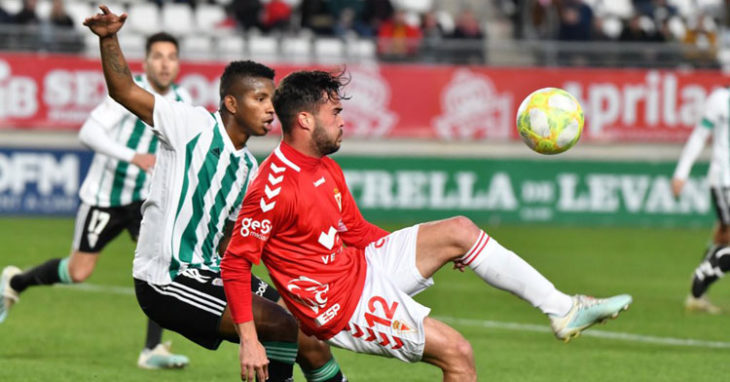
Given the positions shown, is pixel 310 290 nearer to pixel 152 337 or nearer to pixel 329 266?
pixel 329 266

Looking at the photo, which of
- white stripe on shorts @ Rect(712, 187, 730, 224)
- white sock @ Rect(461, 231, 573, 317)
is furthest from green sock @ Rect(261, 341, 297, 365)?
white stripe on shorts @ Rect(712, 187, 730, 224)

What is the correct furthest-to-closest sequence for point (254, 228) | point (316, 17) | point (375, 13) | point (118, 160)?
point (375, 13), point (316, 17), point (118, 160), point (254, 228)

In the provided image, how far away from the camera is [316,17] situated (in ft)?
70.2

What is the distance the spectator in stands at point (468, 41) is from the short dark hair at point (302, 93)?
15281mm

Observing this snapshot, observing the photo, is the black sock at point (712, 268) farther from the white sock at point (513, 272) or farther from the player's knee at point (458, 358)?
→ the player's knee at point (458, 358)

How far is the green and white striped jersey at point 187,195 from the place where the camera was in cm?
624

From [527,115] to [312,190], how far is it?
1609 mm

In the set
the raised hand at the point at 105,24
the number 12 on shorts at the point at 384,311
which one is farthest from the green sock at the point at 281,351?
the raised hand at the point at 105,24

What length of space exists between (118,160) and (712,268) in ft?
17.9

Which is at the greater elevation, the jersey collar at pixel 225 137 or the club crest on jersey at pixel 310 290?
the jersey collar at pixel 225 137

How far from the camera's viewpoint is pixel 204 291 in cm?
618

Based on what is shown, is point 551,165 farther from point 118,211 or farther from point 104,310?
point 118,211

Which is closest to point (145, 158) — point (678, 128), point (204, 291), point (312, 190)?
point (204, 291)

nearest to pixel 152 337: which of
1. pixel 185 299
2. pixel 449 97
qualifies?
pixel 185 299
